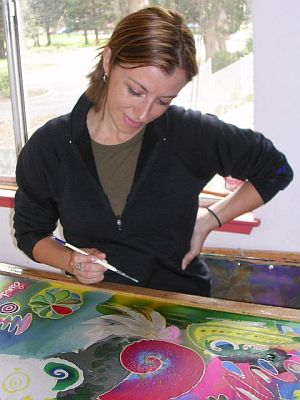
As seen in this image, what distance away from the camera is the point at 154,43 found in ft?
3.38

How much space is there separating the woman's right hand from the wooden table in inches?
1.2

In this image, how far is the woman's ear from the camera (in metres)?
1.10

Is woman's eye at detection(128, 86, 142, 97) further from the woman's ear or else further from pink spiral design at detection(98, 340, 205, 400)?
pink spiral design at detection(98, 340, 205, 400)

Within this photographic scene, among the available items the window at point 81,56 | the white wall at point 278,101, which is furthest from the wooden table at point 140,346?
the window at point 81,56

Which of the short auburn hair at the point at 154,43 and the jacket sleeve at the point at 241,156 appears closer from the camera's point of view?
the short auburn hair at the point at 154,43

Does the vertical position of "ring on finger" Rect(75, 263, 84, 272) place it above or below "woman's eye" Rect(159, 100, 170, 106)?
below

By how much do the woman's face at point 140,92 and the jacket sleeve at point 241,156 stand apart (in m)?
0.12

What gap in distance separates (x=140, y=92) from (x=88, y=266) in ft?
1.12

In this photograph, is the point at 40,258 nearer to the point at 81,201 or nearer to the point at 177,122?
the point at 81,201

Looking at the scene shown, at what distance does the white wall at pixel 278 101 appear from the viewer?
1531 mm

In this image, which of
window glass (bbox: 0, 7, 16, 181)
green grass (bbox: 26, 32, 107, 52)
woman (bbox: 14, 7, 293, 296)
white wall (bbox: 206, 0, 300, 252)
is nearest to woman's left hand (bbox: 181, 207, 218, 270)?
woman (bbox: 14, 7, 293, 296)

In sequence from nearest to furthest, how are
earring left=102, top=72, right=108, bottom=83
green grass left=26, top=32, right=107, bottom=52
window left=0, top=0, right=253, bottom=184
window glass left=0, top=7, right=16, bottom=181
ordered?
earring left=102, top=72, right=108, bottom=83 → window left=0, top=0, right=253, bottom=184 → green grass left=26, top=32, right=107, bottom=52 → window glass left=0, top=7, right=16, bottom=181

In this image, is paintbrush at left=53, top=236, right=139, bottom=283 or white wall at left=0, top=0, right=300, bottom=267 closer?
paintbrush at left=53, top=236, right=139, bottom=283

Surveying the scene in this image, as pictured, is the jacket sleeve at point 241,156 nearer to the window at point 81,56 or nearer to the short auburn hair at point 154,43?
the short auburn hair at point 154,43
